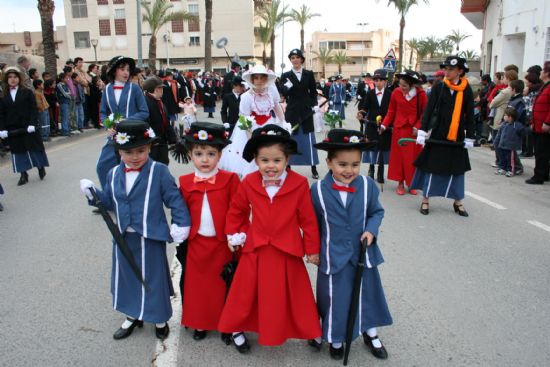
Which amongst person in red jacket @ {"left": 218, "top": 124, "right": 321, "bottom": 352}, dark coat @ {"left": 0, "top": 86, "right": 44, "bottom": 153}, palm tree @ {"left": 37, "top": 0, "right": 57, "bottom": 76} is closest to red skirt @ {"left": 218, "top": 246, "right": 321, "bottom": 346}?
person in red jacket @ {"left": 218, "top": 124, "right": 321, "bottom": 352}

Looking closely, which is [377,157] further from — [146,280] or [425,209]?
[146,280]

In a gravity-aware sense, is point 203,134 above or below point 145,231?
above

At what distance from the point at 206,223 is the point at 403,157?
5190 mm

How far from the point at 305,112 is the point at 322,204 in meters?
5.82

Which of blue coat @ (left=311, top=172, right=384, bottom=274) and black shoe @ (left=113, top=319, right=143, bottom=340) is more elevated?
blue coat @ (left=311, top=172, right=384, bottom=274)

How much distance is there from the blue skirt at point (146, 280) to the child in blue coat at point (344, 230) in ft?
3.62

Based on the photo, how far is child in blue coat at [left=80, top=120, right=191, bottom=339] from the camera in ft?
10.9

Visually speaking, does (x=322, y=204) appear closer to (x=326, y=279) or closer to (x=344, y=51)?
(x=326, y=279)

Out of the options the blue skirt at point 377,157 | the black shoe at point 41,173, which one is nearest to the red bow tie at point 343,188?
the blue skirt at point 377,157

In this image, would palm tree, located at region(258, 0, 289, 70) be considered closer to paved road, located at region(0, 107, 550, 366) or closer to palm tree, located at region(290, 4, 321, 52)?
palm tree, located at region(290, 4, 321, 52)

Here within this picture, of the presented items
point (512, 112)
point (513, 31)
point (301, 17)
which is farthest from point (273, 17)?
point (512, 112)

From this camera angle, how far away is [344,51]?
90.2 meters

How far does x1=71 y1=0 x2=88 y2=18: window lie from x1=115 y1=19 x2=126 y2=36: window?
13.9 feet

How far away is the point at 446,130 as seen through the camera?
6.61 metres
